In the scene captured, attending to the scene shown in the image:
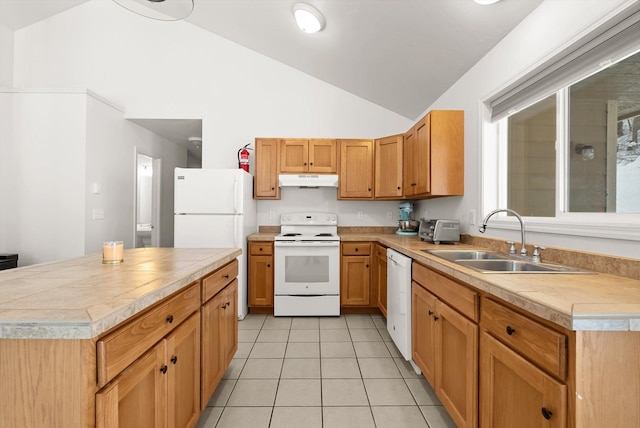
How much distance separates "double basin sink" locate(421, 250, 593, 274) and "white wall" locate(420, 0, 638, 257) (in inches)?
6.7

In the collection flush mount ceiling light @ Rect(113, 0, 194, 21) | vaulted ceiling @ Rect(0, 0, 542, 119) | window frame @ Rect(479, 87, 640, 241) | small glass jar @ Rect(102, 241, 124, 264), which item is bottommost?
small glass jar @ Rect(102, 241, 124, 264)

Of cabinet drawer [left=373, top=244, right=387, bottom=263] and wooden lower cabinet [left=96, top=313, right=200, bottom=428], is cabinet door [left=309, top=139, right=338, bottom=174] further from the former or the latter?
wooden lower cabinet [left=96, top=313, right=200, bottom=428]

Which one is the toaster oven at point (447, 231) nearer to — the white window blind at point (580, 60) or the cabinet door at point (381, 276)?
the cabinet door at point (381, 276)

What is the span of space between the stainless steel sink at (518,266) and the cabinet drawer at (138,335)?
1357mm

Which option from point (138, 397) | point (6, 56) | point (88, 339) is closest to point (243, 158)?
point (138, 397)

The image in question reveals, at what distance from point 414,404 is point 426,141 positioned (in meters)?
2.05

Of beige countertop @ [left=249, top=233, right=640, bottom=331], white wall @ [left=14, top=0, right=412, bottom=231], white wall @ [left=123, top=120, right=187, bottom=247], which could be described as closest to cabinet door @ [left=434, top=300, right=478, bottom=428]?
beige countertop @ [left=249, top=233, right=640, bottom=331]

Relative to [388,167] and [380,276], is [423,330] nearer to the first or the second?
[380,276]

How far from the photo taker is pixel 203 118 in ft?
12.7

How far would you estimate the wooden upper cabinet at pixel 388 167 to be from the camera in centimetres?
345

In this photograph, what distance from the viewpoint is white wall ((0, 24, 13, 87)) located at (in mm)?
3585

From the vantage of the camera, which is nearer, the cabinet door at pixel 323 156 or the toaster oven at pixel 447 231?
the toaster oven at pixel 447 231

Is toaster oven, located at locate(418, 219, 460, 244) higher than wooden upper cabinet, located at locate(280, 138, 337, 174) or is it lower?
lower

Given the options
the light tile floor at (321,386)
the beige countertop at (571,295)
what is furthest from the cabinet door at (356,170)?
the beige countertop at (571,295)
